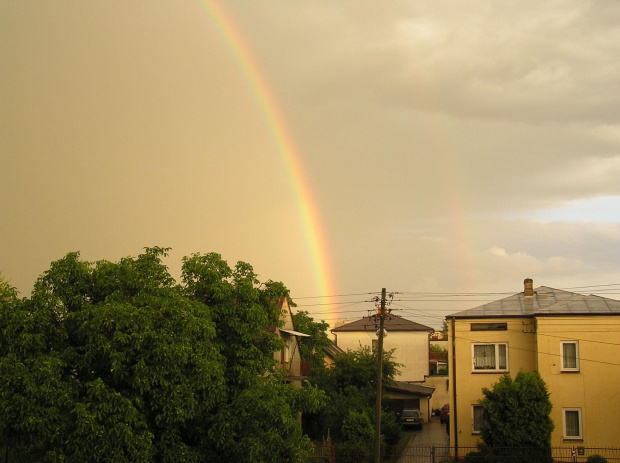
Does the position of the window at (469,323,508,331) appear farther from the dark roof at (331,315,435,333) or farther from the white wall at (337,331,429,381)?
the white wall at (337,331,429,381)

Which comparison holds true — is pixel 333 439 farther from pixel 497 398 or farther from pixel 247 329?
pixel 247 329

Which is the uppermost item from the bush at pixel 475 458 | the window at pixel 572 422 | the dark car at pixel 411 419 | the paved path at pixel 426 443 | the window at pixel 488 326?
the window at pixel 488 326

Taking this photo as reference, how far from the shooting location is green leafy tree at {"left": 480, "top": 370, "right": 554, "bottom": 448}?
33.3 metres

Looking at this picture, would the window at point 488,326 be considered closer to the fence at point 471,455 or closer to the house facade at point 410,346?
the fence at point 471,455

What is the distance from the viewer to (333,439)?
41.3 meters

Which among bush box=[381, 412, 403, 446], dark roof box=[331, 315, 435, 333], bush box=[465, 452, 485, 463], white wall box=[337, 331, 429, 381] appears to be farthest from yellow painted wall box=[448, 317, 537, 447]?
white wall box=[337, 331, 429, 381]

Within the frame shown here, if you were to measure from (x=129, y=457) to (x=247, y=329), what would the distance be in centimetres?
608

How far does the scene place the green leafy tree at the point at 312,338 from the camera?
184 ft

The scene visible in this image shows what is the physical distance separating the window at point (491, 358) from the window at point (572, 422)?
3944 mm

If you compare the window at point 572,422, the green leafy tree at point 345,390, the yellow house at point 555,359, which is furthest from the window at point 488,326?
the green leafy tree at point 345,390

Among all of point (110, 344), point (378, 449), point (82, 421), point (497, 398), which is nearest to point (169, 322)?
point (110, 344)

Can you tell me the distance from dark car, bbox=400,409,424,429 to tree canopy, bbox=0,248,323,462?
1238 inches

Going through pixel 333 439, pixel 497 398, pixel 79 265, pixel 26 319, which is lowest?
pixel 333 439

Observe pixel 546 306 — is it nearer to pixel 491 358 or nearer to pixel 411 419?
pixel 491 358
